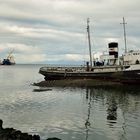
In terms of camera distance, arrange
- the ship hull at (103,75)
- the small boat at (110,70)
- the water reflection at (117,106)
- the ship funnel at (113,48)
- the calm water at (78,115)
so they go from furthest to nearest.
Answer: the ship funnel at (113,48)
the small boat at (110,70)
the ship hull at (103,75)
the water reflection at (117,106)
the calm water at (78,115)

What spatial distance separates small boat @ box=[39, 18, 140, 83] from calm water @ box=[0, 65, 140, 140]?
9.90m

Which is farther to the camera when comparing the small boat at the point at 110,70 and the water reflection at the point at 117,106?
the small boat at the point at 110,70

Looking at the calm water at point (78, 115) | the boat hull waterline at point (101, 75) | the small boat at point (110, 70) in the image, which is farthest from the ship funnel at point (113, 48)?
the calm water at point (78, 115)

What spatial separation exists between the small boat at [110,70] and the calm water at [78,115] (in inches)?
390

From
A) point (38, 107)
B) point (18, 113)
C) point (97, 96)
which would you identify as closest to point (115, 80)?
point (97, 96)

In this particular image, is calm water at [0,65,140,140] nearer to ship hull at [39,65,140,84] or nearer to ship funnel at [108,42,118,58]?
ship hull at [39,65,140,84]

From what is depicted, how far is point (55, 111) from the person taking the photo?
1599 inches

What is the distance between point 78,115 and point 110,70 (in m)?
33.8

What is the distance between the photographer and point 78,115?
125 ft

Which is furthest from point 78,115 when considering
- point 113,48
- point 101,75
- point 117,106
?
point 113,48

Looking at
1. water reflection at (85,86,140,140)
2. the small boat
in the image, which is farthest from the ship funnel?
water reflection at (85,86,140,140)

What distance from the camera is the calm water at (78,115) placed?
Answer: 96.9ft

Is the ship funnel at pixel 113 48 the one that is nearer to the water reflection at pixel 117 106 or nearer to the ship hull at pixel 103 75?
the ship hull at pixel 103 75

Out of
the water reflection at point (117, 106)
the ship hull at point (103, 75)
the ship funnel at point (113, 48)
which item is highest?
the ship funnel at point (113, 48)
